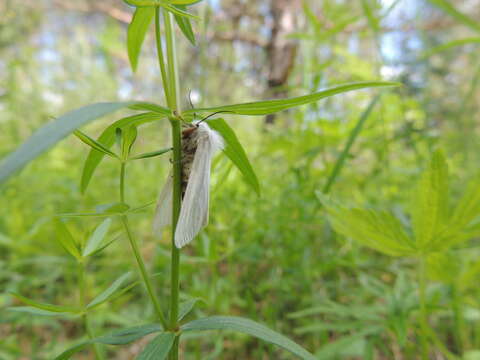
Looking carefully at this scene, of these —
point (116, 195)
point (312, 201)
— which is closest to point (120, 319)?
point (312, 201)

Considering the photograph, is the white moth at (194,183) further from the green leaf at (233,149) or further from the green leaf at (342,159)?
the green leaf at (342,159)

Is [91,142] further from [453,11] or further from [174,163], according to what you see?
[453,11]

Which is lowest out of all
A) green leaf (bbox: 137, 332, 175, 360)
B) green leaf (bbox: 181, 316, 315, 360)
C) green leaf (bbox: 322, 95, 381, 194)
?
green leaf (bbox: 137, 332, 175, 360)

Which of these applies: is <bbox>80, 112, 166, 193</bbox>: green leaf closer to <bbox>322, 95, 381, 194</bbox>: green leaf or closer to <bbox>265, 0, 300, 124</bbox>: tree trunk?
<bbox>322, 95, 381, 194</bbox>: green leaf

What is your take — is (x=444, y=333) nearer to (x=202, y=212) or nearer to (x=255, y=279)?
(x=255, y=279)

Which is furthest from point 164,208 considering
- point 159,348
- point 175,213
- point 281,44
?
point 281,44

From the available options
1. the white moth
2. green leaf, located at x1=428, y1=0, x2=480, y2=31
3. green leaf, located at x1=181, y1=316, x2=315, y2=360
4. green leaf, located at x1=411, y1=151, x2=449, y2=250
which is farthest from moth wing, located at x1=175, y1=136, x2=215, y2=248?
green leaf, located at x1=428, y1=0, x2=480, y2=31

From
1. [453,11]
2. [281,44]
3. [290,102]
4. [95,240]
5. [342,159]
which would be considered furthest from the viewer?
[281,44]
